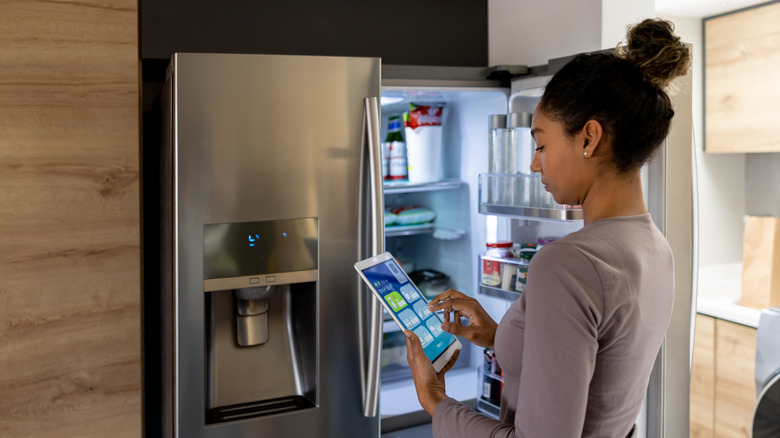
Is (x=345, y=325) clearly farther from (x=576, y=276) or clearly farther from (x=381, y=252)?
(x=576, y=276)

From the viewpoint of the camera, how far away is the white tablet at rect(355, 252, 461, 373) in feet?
4.36

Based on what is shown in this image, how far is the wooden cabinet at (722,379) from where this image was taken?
2.69 metres

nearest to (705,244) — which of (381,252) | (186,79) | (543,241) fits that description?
(543,241)

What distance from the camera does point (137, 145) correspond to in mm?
1545

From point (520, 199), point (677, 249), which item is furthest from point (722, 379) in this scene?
point (520, 199)

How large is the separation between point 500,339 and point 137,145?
100cm

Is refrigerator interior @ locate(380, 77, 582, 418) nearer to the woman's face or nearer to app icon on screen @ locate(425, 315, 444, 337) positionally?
app icon on screen @ locate(425, 315, 444, 337)

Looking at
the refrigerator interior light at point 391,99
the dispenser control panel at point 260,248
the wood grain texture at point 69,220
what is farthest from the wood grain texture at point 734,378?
the wood grain texture at point 69,220

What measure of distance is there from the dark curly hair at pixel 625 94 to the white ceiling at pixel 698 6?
1.96m

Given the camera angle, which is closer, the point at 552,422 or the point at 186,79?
the point at 552,422

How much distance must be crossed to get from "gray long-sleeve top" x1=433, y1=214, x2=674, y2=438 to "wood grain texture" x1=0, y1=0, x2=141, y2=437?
3.09ft

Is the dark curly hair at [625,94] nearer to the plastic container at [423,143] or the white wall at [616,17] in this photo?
the white wall at [616,17]

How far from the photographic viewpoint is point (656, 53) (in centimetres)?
100

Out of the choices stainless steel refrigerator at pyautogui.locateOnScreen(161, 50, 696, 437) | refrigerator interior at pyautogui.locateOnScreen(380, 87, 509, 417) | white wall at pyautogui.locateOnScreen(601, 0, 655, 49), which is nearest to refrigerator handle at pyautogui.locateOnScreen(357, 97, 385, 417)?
stainless steel refrigerator at pyautogui.locateOnScreen(161, 50, 696, 437)
